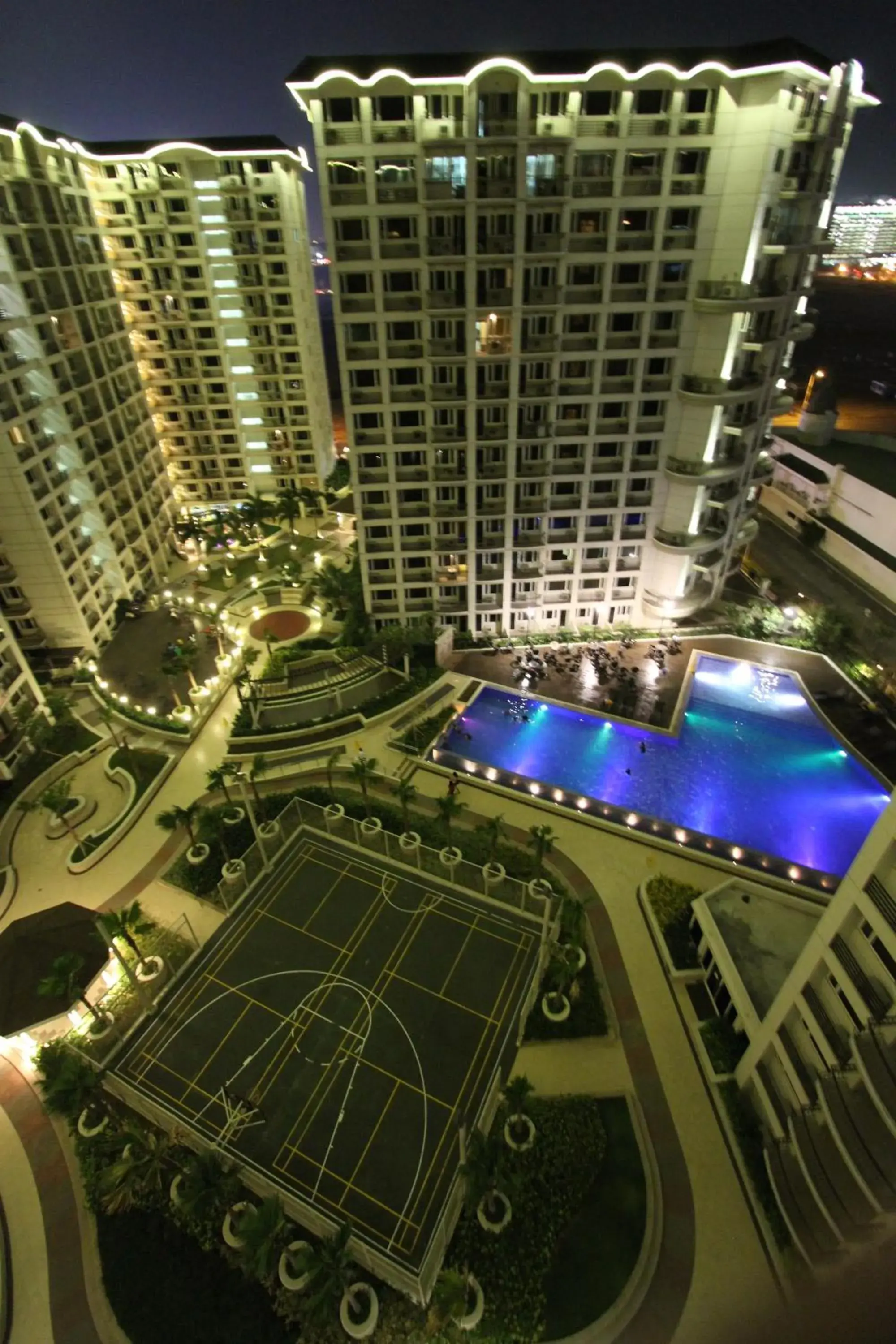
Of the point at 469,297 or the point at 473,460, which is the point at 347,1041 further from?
the point at 469,297

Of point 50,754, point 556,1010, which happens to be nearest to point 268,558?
point 50,754

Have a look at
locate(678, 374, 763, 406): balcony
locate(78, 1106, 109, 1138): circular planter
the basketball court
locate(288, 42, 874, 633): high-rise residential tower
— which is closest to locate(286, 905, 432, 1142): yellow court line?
the basketball court

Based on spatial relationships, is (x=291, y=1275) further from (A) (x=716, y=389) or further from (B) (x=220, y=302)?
(B) (x=220, y=302)

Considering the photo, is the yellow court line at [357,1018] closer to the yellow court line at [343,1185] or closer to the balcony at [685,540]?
the yellow court line at [343,1185]

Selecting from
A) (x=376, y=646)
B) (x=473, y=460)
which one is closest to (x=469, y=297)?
(x=473, y=460)

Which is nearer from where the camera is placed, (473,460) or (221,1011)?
(221,1011)

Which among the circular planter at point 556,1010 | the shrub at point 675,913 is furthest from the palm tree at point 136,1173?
the shrub at point 675,913
